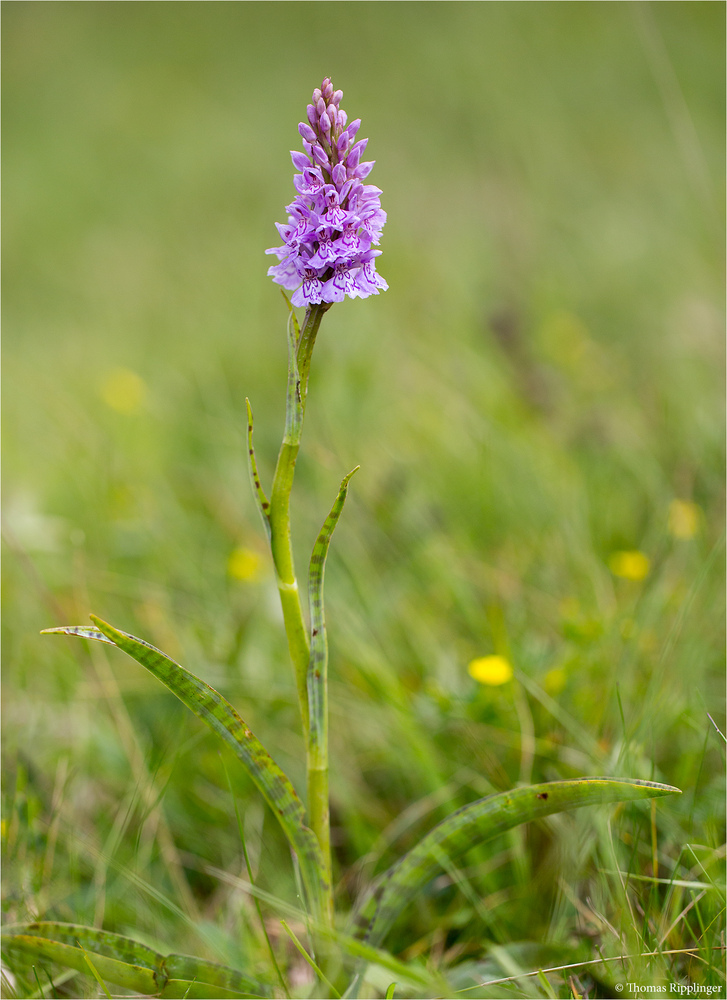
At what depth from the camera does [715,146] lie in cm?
790

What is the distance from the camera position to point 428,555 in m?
2.71

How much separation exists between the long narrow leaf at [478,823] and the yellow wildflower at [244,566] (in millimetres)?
Result: 1408

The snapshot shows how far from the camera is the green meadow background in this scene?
1585mm

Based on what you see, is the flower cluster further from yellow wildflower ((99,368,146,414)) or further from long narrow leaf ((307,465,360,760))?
yellow wildflower ((99,368,146,414))

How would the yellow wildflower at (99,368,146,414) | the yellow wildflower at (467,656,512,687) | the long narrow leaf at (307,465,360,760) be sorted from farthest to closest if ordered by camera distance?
the yellow wildflower at (99,368,146,414)
the yellow wildflower at (467,656,512,687)
the long narrow leaf at (307,465,360,760)

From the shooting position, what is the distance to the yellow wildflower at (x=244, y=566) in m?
2.62

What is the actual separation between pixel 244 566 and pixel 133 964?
5.01 feet

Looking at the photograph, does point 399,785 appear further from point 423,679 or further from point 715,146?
point 715,146

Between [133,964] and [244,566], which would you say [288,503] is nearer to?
[133,964]

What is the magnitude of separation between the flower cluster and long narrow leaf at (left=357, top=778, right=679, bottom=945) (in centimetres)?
99

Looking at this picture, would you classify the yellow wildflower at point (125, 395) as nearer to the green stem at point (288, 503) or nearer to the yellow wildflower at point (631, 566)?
the yellow wildflower at point (631, 566)

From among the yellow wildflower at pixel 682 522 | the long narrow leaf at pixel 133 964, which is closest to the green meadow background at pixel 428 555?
the yellow wildflower at pixel 682 522

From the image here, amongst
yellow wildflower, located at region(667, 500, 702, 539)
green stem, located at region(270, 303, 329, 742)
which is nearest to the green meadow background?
yellow wildflower, located at region(667, 500, 702, 539)

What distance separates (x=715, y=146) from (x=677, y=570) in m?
7.73
